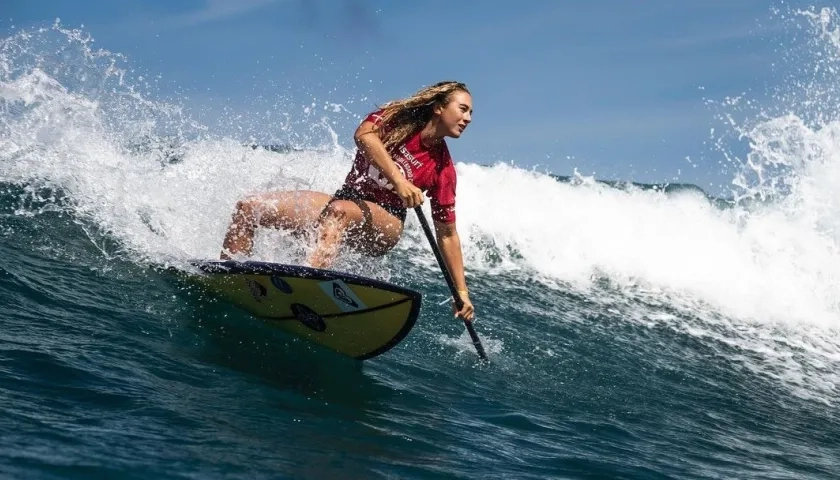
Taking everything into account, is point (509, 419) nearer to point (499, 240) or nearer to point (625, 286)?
point (625, 286)

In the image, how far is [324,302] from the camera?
5.15 m

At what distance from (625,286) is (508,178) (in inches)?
210

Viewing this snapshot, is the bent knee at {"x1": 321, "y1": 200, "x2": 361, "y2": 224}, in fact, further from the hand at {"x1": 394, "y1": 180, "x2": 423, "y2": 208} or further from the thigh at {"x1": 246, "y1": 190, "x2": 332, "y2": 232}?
the hand at {"x1": 394, "y1": 180, "x2": 423, "y2": 208}

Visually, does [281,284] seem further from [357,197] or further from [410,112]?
[410,112]

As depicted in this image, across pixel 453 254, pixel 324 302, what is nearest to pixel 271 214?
pixel 324 302

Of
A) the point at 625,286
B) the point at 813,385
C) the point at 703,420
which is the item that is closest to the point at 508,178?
the point at 625,286

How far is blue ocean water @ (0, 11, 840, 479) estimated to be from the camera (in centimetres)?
362

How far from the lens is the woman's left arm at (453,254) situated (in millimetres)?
5324

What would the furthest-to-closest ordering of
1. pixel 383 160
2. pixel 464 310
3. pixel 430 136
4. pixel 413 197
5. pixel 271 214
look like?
pixel 271 214
pixel 464 310
pixel 430 136
pixel 383 160
pixel 413 197

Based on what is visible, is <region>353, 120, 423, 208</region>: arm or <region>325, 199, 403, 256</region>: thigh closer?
<region>353, 120, 423, 208</region>: arm

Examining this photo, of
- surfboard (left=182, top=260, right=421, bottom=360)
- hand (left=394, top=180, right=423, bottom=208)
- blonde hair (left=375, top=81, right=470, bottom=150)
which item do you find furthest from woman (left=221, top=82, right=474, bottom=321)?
surfboard (left=182, top=260, right=421, bottom=360)

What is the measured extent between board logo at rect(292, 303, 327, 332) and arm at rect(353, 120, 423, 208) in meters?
0.98

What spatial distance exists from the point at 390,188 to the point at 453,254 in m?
0.62

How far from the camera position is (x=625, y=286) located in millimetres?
11352
